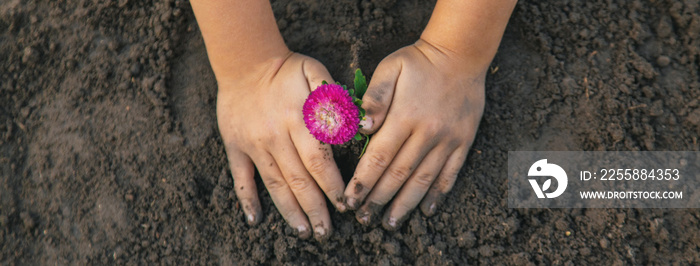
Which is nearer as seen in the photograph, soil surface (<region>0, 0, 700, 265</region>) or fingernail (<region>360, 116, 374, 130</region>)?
fingernail (<region>360, 116, 374, 130</region>)

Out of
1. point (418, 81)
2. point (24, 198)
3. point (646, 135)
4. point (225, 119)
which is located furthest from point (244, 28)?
point (646, 135)

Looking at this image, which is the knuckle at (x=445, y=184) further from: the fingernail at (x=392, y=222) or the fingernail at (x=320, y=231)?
the fingernail at (x=320, y=231)

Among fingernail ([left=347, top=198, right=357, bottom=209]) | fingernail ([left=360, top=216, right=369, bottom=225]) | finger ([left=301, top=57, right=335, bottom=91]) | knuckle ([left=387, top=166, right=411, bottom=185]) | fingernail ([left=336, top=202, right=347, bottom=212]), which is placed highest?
finger ([left=301, top=57, right=335, bottom=91])

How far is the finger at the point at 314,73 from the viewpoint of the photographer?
6.89 feet

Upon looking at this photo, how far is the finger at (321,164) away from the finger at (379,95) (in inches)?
8.1

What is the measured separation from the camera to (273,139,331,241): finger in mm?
2105

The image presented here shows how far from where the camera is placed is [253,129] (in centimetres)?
215

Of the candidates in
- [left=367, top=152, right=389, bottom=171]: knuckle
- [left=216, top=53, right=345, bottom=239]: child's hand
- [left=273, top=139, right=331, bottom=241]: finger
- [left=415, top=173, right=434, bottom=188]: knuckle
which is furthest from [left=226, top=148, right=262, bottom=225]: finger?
[left=415, top=173, right=434, bottom=188]: knuckle

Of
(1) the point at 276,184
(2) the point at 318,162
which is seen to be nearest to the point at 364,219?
(2) the point at 318,162

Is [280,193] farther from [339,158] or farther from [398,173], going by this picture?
[398,173]

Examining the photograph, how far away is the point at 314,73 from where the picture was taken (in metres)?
2.12

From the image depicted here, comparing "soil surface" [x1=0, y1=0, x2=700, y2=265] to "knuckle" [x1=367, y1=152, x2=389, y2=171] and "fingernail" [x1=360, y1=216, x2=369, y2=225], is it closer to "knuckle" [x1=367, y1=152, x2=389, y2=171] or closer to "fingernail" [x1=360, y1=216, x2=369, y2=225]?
"fingernail" [x1=360, y1=216, x2=369, y2=225]

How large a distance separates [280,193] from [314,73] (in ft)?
1.80

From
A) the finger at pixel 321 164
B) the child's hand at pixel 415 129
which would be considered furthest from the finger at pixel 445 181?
the finger at pixel 321 164
